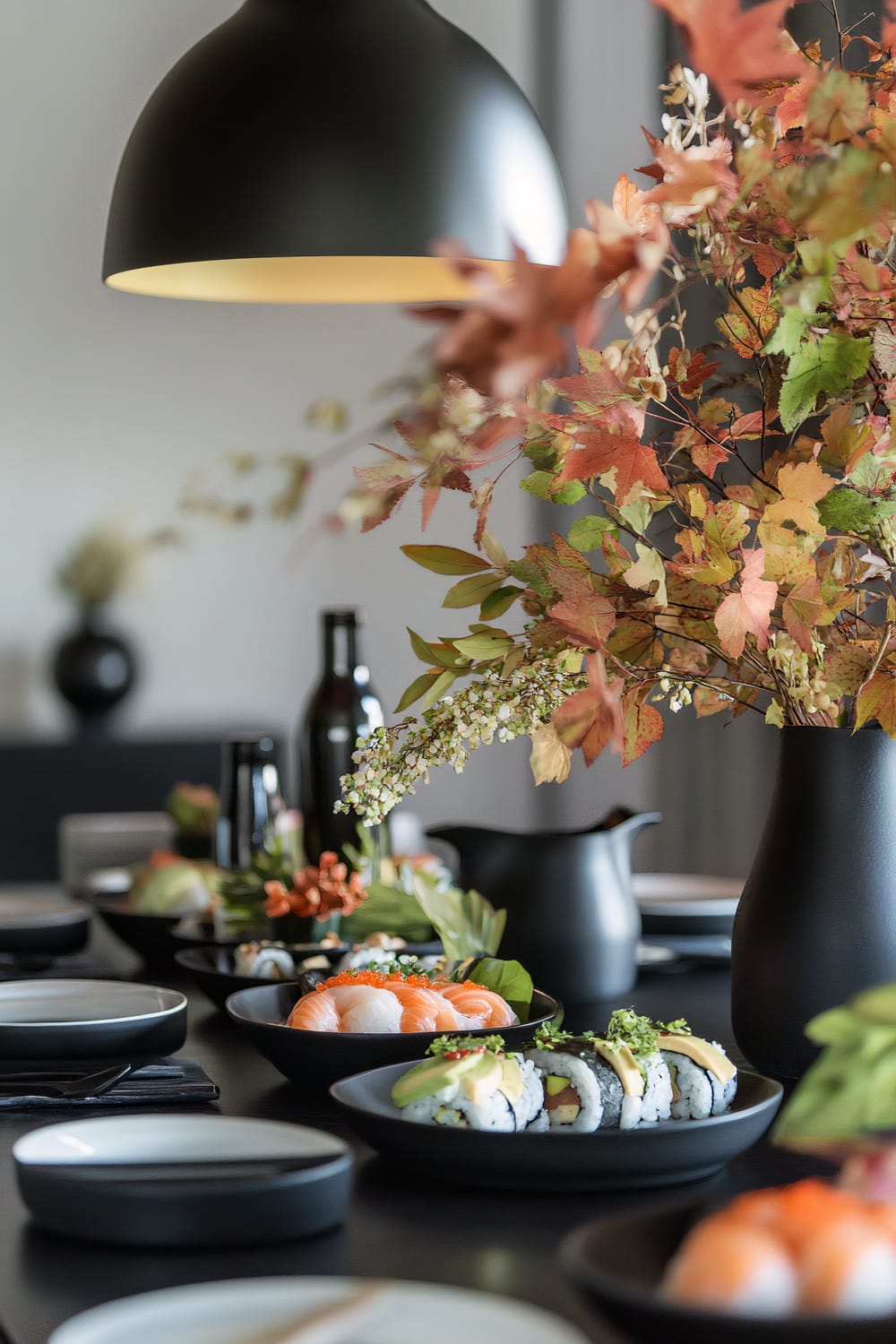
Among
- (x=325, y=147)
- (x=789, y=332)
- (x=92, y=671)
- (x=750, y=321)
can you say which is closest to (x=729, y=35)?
(x=789, y=332)

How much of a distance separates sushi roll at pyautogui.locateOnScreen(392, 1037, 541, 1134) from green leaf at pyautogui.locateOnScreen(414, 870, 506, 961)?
0.43m

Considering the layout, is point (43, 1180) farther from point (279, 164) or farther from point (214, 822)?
point (214, 822)

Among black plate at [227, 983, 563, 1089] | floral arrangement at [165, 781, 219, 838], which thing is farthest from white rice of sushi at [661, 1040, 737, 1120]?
floral arrangement at [165, 781, 219, 838]

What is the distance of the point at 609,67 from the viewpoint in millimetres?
4438

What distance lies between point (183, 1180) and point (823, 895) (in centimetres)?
48

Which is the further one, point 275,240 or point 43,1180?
point 275,240

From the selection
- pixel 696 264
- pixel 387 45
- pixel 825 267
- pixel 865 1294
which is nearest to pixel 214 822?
pixel 387 45

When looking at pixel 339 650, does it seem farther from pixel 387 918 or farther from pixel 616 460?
pixel 616 460

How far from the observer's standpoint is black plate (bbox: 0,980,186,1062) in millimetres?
1085

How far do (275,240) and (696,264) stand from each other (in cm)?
47

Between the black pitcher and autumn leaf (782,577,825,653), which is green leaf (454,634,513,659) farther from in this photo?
the black pitcher

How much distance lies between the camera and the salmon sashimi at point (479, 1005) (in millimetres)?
1050

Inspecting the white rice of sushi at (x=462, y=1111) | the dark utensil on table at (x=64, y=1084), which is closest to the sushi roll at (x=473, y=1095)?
the white rice of sushi at (x=462, y=1111)

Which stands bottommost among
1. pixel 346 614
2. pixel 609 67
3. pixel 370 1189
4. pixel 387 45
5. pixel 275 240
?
pixel 370 1189
